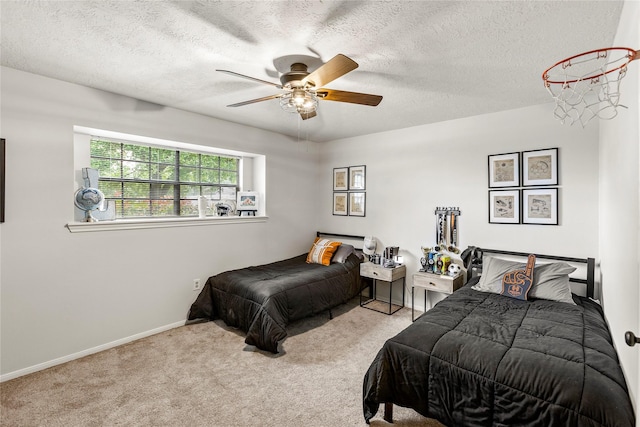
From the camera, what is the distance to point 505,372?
1679 millimetres

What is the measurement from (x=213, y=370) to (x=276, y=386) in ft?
2.01

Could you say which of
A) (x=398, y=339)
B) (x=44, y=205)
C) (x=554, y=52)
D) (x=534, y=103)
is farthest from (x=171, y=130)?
(x=534, y=103)

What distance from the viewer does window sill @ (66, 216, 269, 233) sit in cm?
285

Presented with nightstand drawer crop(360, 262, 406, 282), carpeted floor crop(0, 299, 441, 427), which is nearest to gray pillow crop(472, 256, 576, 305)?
nightstand drawer crop(360, 262, 406, 282)

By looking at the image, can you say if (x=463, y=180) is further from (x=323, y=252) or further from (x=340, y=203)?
(x=323, y=252)

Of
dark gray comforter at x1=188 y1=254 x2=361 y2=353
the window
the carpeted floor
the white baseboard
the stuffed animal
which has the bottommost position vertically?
the carpeted floor

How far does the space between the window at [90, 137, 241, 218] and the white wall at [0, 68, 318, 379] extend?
399mm

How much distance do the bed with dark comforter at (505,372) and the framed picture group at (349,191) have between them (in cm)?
260

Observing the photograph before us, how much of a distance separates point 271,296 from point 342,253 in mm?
1535

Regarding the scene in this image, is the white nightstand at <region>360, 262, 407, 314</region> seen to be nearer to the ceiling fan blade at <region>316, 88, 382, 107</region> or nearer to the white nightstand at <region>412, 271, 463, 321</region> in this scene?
the white nightstand at <region>412, 271, 463, 321</region>

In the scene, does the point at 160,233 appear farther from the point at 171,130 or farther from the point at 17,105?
the point at 17,105

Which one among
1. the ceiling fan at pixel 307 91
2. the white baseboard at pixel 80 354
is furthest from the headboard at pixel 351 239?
the ceiling fan at pixel 307 91

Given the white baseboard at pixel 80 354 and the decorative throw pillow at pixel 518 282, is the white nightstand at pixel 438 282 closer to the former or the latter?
the decorative throw pillow at pixel 518 282

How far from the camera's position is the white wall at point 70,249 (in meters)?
2.51
